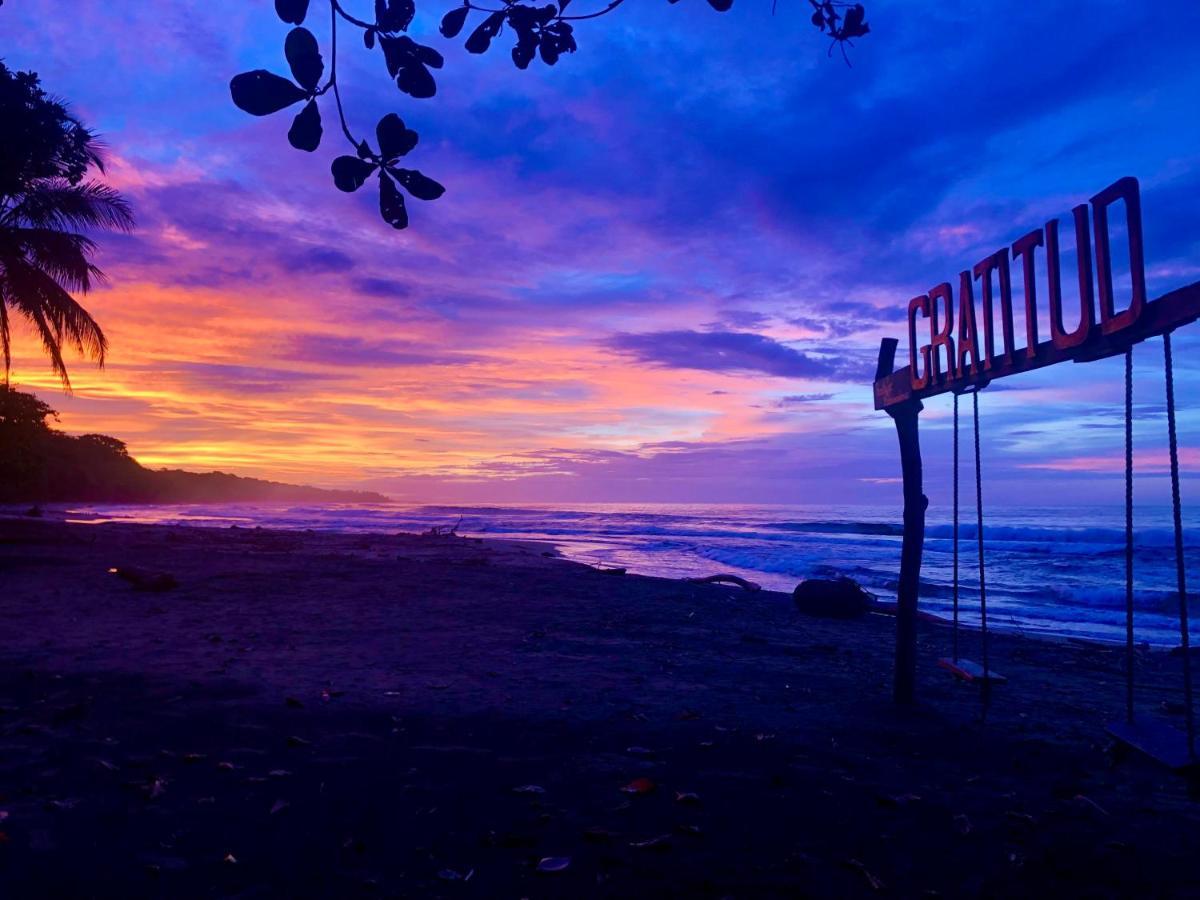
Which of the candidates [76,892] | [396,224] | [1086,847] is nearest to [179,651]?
[76,892]

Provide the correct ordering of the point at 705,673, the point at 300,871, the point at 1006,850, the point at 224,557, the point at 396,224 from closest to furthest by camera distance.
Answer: the point at 396,224
the point at 300,871
the point at 1006,850
the point at 705,673
the point at 224,557

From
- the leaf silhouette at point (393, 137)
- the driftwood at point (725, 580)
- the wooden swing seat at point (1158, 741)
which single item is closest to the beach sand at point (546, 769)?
the wooden swing seat at point (1158, 741)

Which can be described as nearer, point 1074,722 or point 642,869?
point 642,869

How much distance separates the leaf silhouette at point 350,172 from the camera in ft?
6.99

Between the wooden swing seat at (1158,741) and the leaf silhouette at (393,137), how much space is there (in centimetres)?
419

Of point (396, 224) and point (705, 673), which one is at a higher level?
point (396, 224)

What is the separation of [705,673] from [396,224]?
19.4 ft

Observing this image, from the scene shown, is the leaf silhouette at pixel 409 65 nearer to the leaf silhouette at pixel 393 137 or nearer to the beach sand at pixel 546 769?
the leaf silhouette at pixel 393 137

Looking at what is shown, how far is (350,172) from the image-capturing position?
7.04 feet

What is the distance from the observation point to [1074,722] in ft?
20.1

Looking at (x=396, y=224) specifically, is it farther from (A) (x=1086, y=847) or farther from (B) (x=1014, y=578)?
(B) (x=1014, y=578)

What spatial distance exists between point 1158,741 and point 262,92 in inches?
192

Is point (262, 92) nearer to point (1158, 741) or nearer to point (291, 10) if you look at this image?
point (291, 10)

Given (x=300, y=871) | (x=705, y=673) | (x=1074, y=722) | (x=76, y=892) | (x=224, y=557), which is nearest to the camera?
(x=76, y=892)
